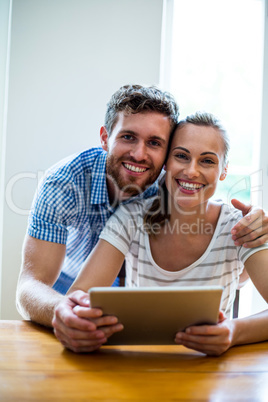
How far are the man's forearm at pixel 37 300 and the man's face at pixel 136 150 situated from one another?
1.78 ft

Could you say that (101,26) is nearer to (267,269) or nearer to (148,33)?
(148,33)

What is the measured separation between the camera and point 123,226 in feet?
5.16

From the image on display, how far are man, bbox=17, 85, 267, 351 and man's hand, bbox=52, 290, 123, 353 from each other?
423mm

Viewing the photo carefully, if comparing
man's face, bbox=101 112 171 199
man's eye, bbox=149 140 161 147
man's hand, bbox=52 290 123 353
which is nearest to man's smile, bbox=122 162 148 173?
man's face, bbox=101 112 171 199

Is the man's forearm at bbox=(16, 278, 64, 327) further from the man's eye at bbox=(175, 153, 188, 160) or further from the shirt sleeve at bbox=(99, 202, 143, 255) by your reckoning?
the man's eye at bbox=(175, 153, 188, 160)

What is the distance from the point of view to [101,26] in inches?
115

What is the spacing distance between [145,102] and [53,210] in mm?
584

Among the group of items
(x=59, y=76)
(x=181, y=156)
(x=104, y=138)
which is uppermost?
(x=59, y=76)

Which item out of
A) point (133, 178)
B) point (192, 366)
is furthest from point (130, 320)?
point (133, 178)

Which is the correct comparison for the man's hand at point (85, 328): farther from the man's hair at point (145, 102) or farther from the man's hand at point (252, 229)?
the man's hair at point (145, 102)

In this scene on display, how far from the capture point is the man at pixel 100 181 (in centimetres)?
162

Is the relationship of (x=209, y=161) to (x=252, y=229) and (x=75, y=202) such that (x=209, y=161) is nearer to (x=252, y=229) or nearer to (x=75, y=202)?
(x=252, y=229)

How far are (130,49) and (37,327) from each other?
227 centimetres

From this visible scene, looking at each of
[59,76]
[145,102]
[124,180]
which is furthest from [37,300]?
[59,76]
